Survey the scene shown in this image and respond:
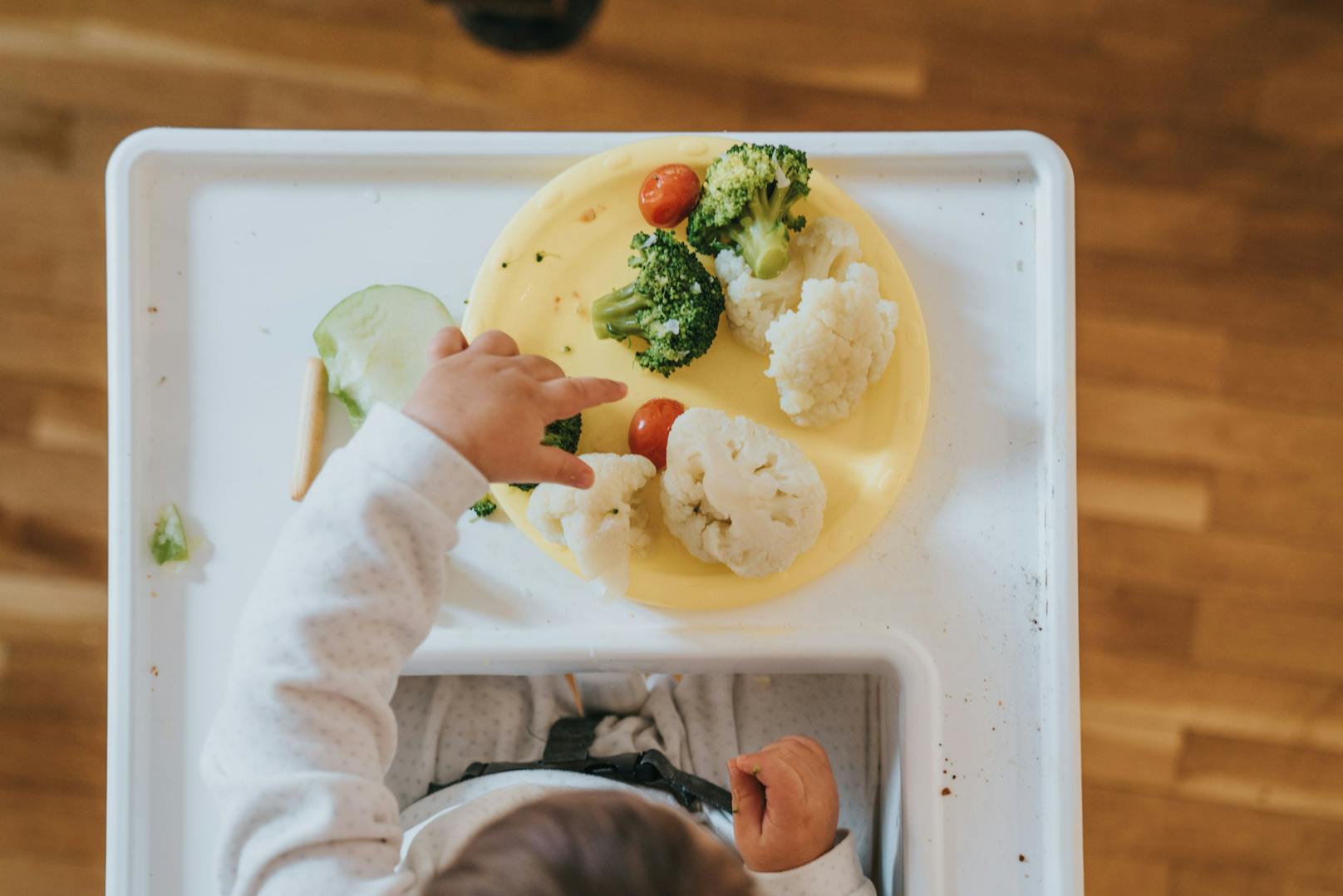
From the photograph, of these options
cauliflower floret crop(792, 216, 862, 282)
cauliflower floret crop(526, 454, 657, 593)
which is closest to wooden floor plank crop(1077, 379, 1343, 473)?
cauliflower floret crop(792, 216, 862, 282)

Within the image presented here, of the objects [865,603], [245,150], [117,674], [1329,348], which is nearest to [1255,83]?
[1329,348]

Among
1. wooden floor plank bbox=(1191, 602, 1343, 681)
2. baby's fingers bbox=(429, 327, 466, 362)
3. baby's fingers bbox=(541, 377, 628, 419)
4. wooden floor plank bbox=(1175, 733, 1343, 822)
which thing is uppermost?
baby's fingers bbox=(429, 327, 466, 362)

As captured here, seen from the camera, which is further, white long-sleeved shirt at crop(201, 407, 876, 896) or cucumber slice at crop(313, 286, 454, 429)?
cucumber slice at crop(313, 286, 454, 429)

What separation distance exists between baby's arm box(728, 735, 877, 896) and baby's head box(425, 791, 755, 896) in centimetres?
8

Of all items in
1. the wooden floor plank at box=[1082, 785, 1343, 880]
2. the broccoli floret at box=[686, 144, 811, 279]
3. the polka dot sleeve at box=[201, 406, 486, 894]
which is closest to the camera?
the polka dot sleeve at box=[201, 406, 486, 894]

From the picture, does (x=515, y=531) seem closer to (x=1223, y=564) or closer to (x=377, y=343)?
(x=377, y=343)

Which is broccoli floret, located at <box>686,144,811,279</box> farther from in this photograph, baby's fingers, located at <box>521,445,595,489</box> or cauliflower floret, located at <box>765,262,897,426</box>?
baby's fingers, located at <box>521,445,595,489</box>

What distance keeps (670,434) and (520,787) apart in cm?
31

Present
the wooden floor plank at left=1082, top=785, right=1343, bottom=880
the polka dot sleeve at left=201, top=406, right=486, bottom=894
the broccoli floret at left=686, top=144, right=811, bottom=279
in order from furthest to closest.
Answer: the wooden floor plank at left=1082, top=785, right=1343, bottom=880 → the broccoli floret at left=686, top=144, right=811, bottom=279 → the polka dot sleeve at left=201, top=406, right=486, bottom=894

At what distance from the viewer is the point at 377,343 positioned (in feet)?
2.63

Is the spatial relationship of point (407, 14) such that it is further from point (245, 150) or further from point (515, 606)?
point (515, 606)

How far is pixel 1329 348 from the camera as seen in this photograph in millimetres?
1312

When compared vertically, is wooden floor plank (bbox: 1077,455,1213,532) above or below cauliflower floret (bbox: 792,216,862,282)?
below

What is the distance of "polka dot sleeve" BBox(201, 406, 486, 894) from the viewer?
646 mm
